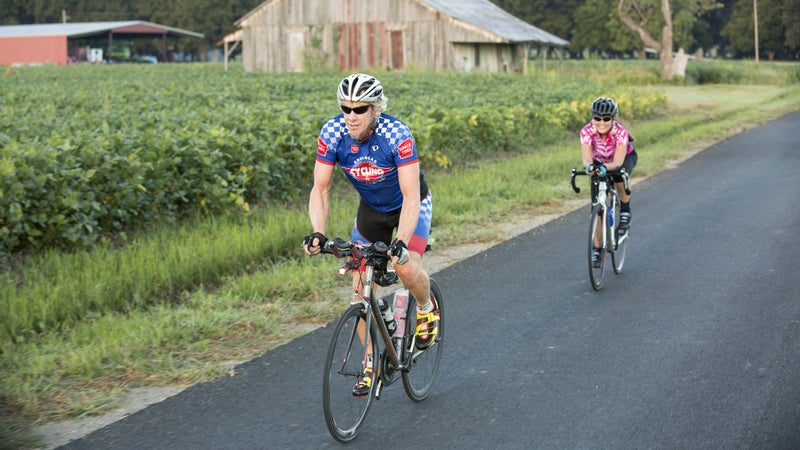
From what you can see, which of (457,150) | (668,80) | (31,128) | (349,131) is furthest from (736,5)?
(349,131)

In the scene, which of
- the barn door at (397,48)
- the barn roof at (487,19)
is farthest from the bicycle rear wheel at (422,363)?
the barn door at (397,48)

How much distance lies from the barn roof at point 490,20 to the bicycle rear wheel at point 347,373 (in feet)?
142

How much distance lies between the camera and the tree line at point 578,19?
96625 mm

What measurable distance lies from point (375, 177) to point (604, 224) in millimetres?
4198

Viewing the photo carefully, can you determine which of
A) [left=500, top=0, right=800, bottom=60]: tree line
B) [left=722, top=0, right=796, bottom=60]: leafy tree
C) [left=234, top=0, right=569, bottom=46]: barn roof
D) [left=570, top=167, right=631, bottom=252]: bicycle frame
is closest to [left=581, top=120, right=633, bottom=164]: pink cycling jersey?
[left=570, top=167, right=631, bottom=252]: bicycle frame

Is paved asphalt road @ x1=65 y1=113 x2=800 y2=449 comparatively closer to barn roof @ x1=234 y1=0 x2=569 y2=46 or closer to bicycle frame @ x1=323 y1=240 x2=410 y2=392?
bicycle frame @ x1=323 y1=240 x2=410 y2=392

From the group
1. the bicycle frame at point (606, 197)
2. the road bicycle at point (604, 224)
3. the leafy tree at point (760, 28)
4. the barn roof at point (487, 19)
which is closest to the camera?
the road bicycle at point (604, 224)

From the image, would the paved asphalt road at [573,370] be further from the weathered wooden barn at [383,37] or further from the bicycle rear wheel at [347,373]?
the weathered wooden barn at [383,37]

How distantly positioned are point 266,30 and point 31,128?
4112cm

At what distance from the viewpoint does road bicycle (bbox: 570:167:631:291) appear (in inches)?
356

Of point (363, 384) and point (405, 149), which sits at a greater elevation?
point (405, 149)

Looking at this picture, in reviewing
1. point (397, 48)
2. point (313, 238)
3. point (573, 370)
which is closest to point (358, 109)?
point (313, 238)

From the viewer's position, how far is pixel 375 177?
5.58 meters

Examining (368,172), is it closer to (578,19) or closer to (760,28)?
(760,28)
